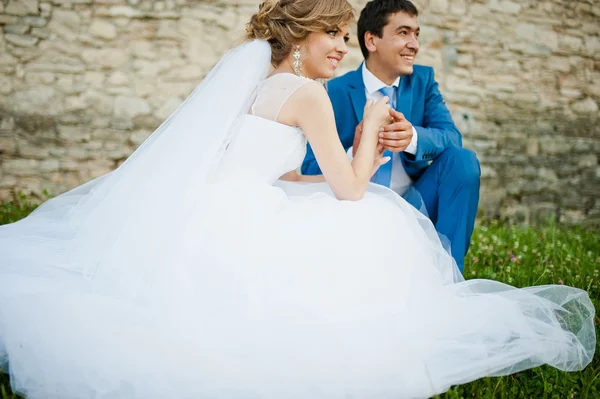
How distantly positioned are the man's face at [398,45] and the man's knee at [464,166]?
0.61m

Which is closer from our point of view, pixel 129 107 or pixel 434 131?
pixel 434 131


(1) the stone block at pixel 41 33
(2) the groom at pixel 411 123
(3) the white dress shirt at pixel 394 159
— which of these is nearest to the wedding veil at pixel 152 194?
(2) the groom at pixel 411 123

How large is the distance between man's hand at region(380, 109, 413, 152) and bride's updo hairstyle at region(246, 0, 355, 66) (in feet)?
1.83

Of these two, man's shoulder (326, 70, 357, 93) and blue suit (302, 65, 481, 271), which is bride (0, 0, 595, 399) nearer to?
blue suit (302, 65, 481, 271)

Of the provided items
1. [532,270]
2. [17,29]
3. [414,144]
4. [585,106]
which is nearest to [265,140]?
[414,144]

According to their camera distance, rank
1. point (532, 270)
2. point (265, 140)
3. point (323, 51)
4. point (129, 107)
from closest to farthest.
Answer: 1. point (265, 140)
2. point (323, 51)
3. point (532, 270)
4. point (129, 107)

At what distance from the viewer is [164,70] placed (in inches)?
213

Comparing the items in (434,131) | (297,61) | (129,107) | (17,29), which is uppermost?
(297,61)

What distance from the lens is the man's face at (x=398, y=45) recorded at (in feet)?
10.8

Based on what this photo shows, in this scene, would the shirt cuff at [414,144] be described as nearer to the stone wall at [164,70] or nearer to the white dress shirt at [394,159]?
the white dress shirt at [394,159]

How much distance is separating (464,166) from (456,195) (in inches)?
6.6

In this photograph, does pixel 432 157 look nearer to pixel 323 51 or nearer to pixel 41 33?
pixel 323 51

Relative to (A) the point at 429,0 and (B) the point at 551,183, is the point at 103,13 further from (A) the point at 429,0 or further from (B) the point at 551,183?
(B) the point at 551,183

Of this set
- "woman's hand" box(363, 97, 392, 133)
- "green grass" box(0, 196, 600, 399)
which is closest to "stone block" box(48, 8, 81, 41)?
"green grass" box(0, 196, 600, 399)
